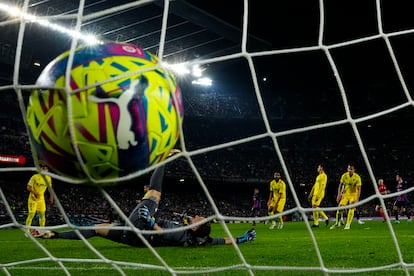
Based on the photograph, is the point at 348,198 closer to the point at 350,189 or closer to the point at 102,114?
the point at 350,189

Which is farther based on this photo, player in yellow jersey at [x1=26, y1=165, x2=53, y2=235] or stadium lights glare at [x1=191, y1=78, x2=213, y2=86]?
stadium lights glare at [x1=191, y1=78, x2=213, y2=86]

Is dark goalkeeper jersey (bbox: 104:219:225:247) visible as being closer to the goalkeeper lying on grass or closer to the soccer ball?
the goalkeeper lying on grass

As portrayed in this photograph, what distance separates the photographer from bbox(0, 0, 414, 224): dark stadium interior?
1950 cm

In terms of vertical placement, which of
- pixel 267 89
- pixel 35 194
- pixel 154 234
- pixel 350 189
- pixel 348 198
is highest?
pixel 267 89

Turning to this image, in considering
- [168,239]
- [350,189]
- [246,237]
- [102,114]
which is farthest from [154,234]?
[350,189]

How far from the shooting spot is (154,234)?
4.85 meters

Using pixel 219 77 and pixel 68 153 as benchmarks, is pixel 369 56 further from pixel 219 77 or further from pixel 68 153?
pixel 68 153

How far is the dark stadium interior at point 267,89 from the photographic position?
19.5 m

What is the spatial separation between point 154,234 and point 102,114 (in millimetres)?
Result: 3242

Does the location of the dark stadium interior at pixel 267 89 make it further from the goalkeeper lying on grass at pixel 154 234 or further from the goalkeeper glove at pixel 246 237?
the goalkeeper lying on grass at pixel 154 234

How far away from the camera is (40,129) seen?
1.88 m

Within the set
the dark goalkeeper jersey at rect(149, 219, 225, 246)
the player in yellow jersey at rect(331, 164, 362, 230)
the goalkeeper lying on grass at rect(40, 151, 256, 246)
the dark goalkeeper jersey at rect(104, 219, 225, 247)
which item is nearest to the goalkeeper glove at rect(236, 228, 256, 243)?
the goalkeeper lying on grass at rect(40, 151, 256, 246)

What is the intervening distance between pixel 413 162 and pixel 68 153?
91.9 ft

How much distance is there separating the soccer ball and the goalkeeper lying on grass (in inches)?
113
